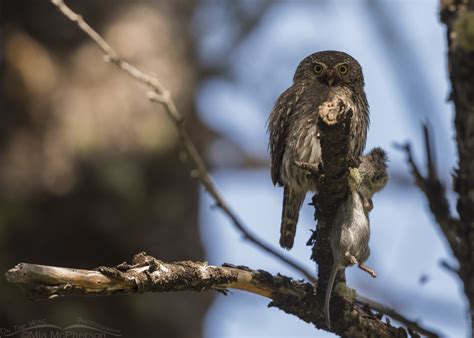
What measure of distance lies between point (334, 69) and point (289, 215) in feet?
3.59

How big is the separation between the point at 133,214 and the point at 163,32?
1804 mm

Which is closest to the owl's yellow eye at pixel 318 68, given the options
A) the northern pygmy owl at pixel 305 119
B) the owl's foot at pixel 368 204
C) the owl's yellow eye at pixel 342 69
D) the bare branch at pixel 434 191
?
the northern pygmy owl at pixel 305 119

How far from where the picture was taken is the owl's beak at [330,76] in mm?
5402

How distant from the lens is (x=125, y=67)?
3.69 m

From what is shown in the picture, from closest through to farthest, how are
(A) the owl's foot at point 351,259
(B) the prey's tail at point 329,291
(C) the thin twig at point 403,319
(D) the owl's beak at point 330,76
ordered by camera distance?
(C) the thin twig at point 403,319, (B) the prey's tail at point 329,291, (A) the owl's foot at point 351,259, (D) the owl's beak at point 330,76

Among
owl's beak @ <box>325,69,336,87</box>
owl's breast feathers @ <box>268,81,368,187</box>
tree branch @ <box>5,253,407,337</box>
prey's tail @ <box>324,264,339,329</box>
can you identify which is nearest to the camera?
tree branch @ <box>5,253,407,337</box>

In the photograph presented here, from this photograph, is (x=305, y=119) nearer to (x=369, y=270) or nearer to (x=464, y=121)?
(x=369, y=270)

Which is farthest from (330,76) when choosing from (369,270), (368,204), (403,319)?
(403,319)

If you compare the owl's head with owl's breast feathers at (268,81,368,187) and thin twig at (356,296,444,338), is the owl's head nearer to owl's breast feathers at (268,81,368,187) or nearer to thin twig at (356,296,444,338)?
owl's breast feathers at (268,81,368,187)

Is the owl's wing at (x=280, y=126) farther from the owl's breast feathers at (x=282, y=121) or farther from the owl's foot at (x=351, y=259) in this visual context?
the owl's foot at (x=351, y=259)

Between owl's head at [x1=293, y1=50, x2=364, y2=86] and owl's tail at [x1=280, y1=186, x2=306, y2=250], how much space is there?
2.72ft

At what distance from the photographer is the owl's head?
5.43 meters

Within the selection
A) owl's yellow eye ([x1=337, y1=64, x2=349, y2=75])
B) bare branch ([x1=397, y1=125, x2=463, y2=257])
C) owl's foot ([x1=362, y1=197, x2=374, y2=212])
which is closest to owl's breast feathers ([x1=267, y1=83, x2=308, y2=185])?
owl's yellow eye ([x1=337, y1=64, x2=349, y2=75])

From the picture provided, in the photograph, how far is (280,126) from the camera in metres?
5.31
